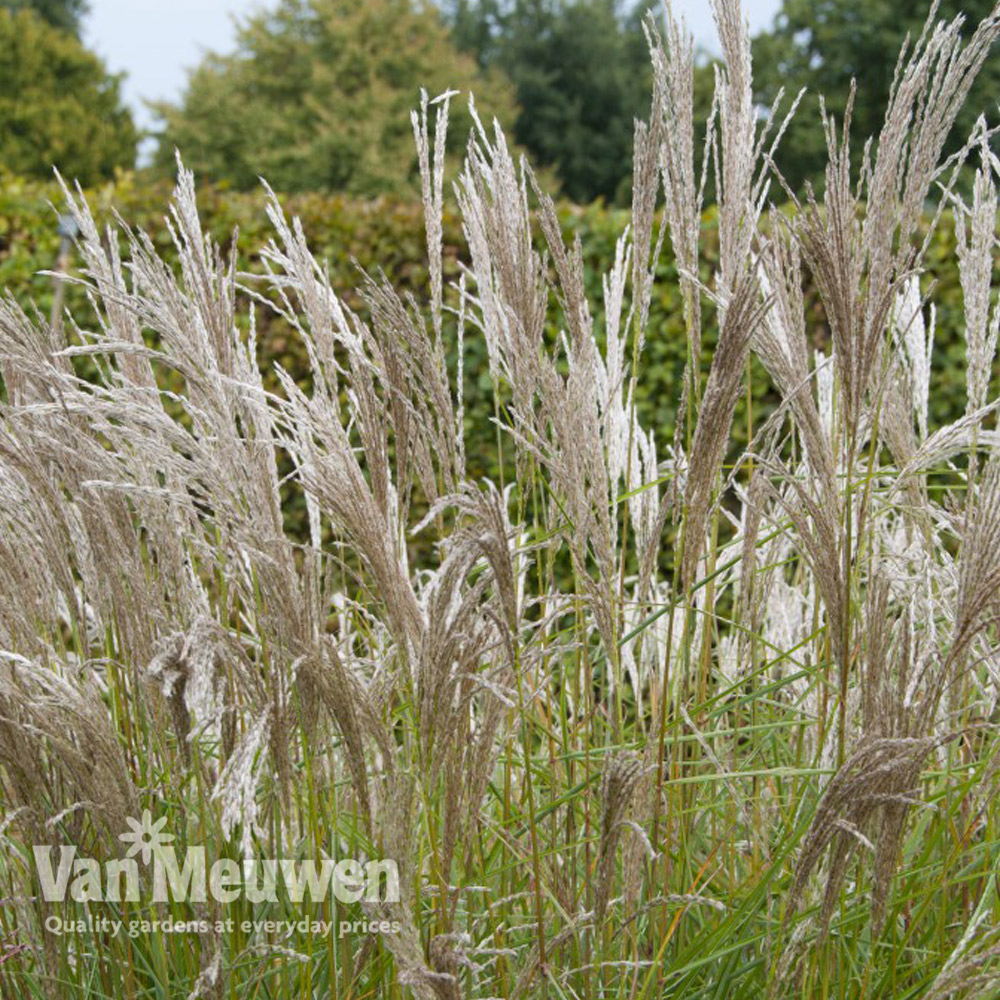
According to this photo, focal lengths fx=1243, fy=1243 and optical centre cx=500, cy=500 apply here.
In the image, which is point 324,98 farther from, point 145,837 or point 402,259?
point 145,837

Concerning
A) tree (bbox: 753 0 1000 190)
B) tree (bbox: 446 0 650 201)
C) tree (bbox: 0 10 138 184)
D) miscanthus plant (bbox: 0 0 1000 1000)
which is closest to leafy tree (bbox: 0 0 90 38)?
tree (bbox: 0 10 138 184)

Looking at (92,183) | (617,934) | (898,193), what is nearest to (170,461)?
(617,934)

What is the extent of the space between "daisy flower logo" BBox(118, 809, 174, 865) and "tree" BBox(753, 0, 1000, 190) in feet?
80.3

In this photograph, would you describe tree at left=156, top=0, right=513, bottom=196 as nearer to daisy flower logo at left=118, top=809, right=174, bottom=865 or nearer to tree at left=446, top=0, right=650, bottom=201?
tree at left=446, top=0, right=650, bottom=201

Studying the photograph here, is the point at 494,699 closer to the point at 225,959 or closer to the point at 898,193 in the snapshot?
the point at 225,959

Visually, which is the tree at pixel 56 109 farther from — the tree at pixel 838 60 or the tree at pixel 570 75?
the tree at pixel 838 60

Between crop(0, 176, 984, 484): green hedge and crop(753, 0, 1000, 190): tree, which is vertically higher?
crop(753, 0, 1000, 190): tree

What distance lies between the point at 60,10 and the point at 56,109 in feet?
42.2

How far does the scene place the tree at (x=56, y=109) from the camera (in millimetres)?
25891

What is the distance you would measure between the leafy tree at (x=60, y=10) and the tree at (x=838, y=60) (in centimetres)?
2121

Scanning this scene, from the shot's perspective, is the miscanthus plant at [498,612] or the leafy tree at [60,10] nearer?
the miscanthus plant at [498,612]

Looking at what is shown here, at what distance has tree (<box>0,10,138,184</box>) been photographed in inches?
1019

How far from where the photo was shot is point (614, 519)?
169 cm

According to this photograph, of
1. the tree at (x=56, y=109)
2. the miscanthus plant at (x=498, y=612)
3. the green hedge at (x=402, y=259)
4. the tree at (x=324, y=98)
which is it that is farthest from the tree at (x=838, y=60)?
the miscanthus plant at (x=498, y=612)
